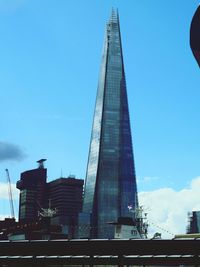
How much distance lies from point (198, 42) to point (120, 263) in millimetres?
15185

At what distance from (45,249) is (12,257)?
8.13 ft

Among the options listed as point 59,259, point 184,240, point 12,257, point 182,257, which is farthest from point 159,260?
point 12,257

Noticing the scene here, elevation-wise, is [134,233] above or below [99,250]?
above

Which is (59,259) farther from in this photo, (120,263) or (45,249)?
(120,263)

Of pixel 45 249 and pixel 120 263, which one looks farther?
pixel 45 249

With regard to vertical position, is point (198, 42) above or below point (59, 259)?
above

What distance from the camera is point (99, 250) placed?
76.0 feet

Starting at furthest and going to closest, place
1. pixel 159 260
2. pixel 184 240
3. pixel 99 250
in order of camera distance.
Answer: pixel 159 260 < pixel 99 250 < pixel 184 240

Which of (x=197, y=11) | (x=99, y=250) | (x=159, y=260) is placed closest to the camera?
(x=99, y=250)

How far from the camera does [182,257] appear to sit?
936 inches

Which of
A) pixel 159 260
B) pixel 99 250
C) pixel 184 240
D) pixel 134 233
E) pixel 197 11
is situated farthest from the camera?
pixel 134 233

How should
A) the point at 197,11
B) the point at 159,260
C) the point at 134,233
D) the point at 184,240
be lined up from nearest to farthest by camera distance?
the point at 184,240, the point at 159,260, the point at 197,11, the point at 134,233

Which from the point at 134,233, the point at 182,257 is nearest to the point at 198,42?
the point at 182,257

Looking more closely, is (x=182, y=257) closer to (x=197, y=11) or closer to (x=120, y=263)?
(x=120, y=263)
